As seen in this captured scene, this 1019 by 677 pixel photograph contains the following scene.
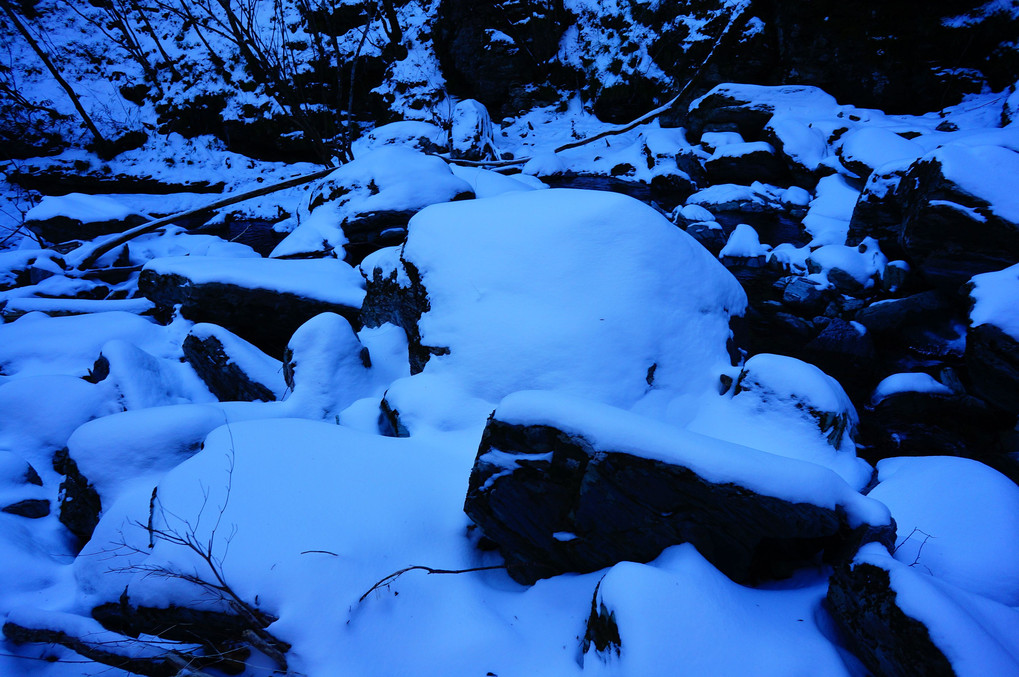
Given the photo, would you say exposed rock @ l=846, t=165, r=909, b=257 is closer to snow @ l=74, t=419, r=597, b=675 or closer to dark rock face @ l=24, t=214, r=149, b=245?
snow @ l=74, t=419, r=597, b=675

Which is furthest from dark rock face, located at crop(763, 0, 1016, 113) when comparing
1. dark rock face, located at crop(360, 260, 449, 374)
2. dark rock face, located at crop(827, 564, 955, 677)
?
dark rock face, located at crop(827, 564, 955, 677)

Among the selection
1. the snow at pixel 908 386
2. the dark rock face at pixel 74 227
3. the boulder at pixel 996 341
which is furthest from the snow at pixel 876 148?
the dark rock face at pixel 74 227

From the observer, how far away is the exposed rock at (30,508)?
149 inches

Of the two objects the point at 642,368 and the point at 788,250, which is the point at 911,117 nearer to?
the point at 788,250

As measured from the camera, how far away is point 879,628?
1955 millimetres

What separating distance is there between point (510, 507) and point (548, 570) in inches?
18.2

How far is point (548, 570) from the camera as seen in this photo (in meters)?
2.78

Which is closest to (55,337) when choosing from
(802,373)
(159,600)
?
(159,600)

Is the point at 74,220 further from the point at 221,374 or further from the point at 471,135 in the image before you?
the point at 471,135

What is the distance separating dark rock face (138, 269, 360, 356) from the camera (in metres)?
5.94

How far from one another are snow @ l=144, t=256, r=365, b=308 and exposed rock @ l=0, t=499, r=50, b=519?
115 inches

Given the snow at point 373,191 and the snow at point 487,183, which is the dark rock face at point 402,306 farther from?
the snow at point 487,183

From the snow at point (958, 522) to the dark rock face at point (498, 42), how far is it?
53.6 ft

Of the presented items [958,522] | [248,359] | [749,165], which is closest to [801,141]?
[749,165]
